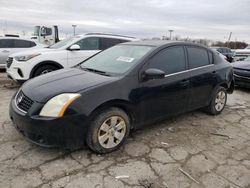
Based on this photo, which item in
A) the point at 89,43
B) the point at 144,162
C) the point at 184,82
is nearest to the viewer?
the point at 144,162

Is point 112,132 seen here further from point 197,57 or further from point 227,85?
point 227,85

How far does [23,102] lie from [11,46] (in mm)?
7888

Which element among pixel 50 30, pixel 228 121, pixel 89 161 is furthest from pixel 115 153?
pixel 50 30

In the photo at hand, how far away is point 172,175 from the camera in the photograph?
2.71 meters

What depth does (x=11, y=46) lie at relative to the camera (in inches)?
382

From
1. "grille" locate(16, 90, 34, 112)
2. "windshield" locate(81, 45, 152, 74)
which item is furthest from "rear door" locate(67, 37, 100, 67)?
"grille" locate(16, 90, 34, 112)

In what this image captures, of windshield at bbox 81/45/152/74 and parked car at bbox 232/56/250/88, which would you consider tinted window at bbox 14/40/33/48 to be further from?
parked car at bbox 232/56/250/88

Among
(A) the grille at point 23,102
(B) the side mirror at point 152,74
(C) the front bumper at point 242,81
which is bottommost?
(C) the front bumper at point 242,81

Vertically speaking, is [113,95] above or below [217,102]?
above

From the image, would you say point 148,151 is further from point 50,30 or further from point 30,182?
point 50,30

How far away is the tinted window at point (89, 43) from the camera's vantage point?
7.00 meters

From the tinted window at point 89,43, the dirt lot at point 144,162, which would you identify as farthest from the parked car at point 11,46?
the dirt lot at point 144,162

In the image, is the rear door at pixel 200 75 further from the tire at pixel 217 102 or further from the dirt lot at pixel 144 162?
the dirt lot at pixel 144 162

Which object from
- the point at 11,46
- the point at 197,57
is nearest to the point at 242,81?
the point at 197,57
